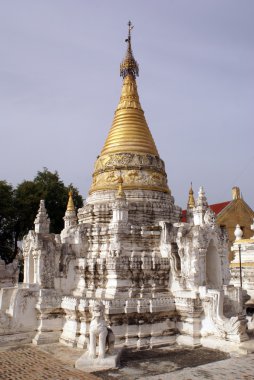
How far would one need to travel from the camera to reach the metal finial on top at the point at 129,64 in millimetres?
20406

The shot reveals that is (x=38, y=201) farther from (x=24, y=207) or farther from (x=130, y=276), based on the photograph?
(x=130, y=276)

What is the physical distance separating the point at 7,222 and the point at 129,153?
16.9m

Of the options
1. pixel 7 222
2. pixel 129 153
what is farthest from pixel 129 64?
pixel 7 222

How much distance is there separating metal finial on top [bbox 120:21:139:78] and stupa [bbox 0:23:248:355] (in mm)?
5222

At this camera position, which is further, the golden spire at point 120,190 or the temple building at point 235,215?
the temple building at point 235,215

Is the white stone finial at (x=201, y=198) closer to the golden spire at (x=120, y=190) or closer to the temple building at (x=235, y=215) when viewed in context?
the golden spire at (x=120, y=190)

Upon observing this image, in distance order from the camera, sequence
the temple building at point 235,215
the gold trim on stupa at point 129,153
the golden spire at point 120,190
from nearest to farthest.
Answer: the golden spire at point 120,190 → the gold trim on stupa at point 129,153 → the temple building at point 235,215

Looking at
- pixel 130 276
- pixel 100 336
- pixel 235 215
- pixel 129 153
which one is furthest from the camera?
pixel 235 215

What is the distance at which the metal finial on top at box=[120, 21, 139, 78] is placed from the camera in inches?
803

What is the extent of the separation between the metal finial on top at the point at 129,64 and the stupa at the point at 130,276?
206 inches

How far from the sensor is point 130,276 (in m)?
14.1

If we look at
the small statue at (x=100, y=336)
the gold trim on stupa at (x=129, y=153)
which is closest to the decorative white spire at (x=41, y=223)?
the gold trim on stupa at (x=129, y=153)

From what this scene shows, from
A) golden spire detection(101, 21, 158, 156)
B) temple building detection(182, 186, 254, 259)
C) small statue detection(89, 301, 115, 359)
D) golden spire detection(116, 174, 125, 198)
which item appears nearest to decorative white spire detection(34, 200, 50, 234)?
golden spire detection(116, 174, 125, 198)

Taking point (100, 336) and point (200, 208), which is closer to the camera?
point (100, 336)
